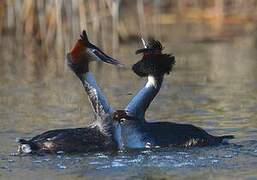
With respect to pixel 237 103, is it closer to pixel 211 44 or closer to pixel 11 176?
pixel 11 176

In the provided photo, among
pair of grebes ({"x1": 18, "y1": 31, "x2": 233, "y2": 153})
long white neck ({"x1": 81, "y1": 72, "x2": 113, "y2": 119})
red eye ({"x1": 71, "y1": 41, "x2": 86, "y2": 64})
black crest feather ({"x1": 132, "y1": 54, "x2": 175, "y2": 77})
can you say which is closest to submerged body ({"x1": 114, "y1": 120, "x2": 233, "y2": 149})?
pair of grebes ({"x1": 18, "y1": 31, "x2": 233, "y2": 153})

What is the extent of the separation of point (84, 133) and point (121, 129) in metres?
0.41

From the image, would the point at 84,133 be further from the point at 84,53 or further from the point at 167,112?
the point at 167,112

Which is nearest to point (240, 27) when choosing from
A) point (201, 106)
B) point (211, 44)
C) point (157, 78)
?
point (211, 44)

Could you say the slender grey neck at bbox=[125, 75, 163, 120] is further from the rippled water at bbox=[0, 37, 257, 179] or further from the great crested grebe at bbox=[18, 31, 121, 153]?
the rippled water at bbox=[0, 37, 257, 179]

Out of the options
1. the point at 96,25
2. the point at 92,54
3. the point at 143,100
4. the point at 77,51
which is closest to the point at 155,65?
the point at 143,100

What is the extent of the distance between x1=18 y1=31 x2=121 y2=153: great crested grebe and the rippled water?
0.36 feet

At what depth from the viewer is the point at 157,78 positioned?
34.5 feet

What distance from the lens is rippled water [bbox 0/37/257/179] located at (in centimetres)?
884

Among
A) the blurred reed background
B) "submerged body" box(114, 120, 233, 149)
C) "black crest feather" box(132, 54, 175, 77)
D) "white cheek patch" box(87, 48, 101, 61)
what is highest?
the blurred reed background

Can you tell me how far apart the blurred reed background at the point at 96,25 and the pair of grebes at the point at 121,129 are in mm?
5007

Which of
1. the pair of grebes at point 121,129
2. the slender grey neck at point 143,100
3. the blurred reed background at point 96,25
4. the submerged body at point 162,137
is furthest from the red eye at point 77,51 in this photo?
the blurred reed background at point 96,25

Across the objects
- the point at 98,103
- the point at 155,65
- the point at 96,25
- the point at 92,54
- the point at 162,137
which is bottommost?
the point at 162,137

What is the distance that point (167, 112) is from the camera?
39.5 ft
